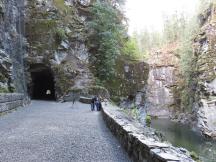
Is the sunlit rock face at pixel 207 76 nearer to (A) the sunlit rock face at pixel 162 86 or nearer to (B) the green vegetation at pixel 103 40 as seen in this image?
(B) the green vegetation at pixel 103 40

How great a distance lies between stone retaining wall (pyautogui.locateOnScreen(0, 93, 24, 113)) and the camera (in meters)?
15.0

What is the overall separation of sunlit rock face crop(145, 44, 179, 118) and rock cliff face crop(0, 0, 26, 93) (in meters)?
25.9

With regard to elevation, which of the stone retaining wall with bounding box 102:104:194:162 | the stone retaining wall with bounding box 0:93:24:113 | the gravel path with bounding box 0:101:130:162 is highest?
the stone retaining wall with bounding box 0:93:24:113

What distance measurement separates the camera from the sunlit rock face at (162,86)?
167ft

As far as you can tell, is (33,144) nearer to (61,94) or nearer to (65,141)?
(65,141)

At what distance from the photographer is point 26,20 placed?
29.9m

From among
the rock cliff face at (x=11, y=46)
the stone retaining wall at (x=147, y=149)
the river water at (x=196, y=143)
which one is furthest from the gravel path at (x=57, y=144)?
the river water at (x=196, y=143)

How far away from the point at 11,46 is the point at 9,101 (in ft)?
29.4

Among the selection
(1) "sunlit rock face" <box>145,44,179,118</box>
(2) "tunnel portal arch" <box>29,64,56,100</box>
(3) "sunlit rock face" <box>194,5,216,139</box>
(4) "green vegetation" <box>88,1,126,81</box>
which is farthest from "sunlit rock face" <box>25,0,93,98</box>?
(1) "sunlit rock face" <box>145,44,179,118</box>

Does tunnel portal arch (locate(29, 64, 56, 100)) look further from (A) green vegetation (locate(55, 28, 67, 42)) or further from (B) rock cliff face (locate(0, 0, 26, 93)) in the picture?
(A) green vegetation (locate(55, 28, 67, 42))

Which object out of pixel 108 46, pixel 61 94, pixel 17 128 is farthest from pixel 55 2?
pixel 17 128

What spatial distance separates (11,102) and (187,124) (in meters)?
26.0

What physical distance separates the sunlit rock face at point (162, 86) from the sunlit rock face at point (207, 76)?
11.1 metres

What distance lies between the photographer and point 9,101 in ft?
54.3
